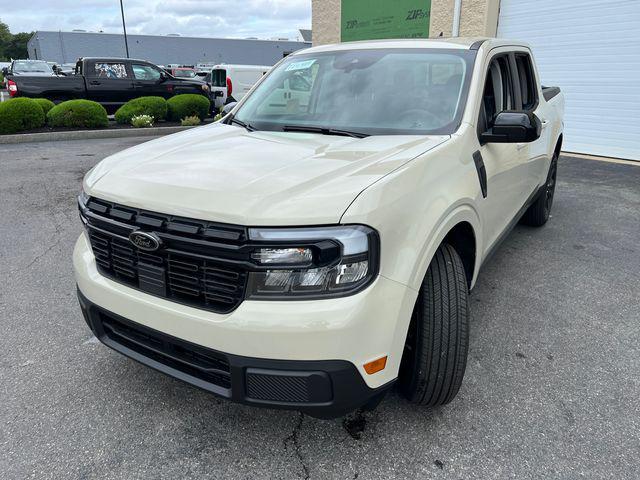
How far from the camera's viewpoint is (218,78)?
17328mm

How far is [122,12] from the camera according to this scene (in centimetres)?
4356

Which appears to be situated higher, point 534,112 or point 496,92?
point 496,92

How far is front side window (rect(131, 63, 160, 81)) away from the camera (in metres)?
14.4

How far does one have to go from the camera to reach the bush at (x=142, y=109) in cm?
1288

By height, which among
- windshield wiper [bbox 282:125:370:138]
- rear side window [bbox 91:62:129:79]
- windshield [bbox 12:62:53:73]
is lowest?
windshield [bbox 12:62:53:73]

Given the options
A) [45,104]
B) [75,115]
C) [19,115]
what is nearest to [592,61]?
[75,115]

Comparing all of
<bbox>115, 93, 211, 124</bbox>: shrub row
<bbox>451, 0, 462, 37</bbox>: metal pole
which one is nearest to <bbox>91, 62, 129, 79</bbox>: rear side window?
<bbox>115, 93, 211, 124</bbox>: shrub row

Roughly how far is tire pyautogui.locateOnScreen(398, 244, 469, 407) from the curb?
35.8 ft

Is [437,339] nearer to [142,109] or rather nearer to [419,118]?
[419,118]

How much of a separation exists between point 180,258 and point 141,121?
463 inches

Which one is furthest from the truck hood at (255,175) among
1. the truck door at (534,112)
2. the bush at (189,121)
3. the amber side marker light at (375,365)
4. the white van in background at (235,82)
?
the white van in background at (235,82)

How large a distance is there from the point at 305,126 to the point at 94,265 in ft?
4.68

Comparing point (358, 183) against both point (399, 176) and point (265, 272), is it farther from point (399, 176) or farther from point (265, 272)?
point (265, 272)

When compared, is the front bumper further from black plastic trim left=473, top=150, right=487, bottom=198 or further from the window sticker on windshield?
the window sticker on windshield
